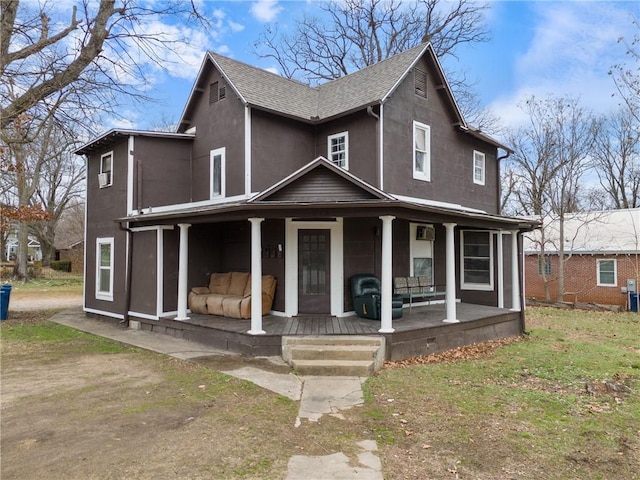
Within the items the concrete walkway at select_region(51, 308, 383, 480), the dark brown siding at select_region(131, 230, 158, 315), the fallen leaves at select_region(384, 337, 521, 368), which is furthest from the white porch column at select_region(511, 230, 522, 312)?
the dark brown siding at select_region(131, 230, 158, 315)

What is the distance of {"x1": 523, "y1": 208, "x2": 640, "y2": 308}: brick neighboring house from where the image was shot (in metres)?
19.2

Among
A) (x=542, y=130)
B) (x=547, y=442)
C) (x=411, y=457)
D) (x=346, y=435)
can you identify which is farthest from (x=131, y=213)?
(x=542, y=130)

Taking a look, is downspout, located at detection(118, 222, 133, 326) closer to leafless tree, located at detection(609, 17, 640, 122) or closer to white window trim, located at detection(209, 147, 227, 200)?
white window trim, located at detection(209, 147, 227, 200)

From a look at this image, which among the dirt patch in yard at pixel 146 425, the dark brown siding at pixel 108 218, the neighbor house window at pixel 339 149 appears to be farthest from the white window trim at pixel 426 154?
Result: the dark brown siding at pixel 108 218

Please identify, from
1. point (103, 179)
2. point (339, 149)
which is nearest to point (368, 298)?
point (339, 149)

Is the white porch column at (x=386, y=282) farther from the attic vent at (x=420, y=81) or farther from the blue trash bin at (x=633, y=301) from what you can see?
the blue trash bin at (x=633, y=301)

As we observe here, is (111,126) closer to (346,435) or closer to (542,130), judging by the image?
(346,435)

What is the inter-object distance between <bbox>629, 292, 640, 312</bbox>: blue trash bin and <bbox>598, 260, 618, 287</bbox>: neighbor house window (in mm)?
1190

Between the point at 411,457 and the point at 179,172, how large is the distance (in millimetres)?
10120

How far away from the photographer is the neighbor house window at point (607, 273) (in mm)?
19469

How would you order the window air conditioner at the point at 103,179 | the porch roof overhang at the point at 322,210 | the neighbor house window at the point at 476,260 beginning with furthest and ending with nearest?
the neighbor house window at the point at 476,260, the window air conditioner at the point at 103,179, the porch roof overhang at the point at 322,210

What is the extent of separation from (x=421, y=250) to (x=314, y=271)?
11.8 ft

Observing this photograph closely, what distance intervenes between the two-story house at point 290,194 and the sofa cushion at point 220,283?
355mm

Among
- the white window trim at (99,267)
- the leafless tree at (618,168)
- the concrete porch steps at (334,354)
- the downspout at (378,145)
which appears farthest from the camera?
the leafless tree at (618,168)
